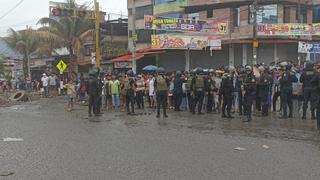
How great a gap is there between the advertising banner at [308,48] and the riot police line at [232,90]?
1325cm

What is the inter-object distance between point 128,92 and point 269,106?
5.49m

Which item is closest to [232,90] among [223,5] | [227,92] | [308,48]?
[227,92]

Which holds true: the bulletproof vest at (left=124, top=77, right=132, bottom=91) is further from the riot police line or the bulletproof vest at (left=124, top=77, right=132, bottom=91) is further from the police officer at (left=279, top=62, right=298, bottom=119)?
the police officer at (left=279, top=62, right=298, bottom=119)

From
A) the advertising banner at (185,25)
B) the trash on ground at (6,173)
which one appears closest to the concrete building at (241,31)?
the advertising banner at (185,25)

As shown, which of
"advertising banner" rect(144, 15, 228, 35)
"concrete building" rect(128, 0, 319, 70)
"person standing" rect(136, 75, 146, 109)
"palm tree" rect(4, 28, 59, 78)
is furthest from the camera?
"palm tree" rect(4, 28, 59, 78)

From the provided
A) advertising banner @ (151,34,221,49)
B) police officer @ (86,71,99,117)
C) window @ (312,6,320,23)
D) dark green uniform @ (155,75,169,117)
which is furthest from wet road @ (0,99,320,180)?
window @ (312,6,320,23)

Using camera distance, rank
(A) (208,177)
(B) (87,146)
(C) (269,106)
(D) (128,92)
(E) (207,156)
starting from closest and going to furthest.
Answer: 1. (A) (208,177)
2. (E) (207,156)
3. (B) (87,146)
4. (C) (269,106)
5. (D) (128,92)

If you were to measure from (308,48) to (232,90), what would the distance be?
16389 mm

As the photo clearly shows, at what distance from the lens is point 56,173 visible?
8.05m

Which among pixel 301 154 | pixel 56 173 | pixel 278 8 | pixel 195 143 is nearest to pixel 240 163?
pixel 301 154

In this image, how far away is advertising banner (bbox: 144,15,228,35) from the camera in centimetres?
3309

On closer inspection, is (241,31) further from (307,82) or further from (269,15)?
(307,82)

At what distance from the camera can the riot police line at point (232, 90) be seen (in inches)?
620

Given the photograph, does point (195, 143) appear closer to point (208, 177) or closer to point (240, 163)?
point (240, 163)
